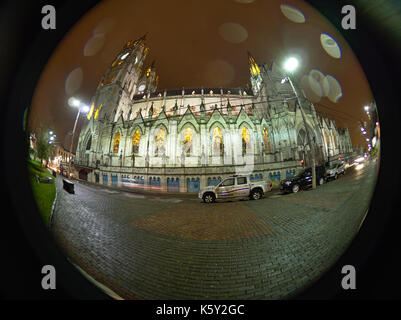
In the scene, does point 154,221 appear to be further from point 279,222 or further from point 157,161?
point 279,222

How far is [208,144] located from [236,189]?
41 centimetres

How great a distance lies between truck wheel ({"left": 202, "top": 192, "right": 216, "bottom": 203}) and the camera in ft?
3.90

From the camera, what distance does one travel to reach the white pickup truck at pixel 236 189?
1.15 metres

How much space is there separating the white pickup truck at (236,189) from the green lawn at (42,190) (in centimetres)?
116

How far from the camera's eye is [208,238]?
1059mm

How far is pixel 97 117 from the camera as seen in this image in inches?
55.5

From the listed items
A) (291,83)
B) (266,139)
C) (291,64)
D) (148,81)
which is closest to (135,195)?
(266,139)

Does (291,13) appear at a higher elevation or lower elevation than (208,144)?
higher

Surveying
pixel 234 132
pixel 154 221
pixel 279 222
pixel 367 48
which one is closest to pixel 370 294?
pixel 279 222

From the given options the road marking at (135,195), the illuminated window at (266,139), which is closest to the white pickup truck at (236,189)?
the illuminated window at (266,139)

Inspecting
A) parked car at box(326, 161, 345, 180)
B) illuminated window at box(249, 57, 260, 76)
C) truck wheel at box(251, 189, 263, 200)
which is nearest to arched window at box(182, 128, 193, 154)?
truck wheel at box(251, 189, 263, 200)

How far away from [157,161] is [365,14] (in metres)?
2.03

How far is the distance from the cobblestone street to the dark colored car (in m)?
0.06

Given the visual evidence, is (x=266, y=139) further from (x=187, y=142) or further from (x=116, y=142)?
(x=116, y=142)
